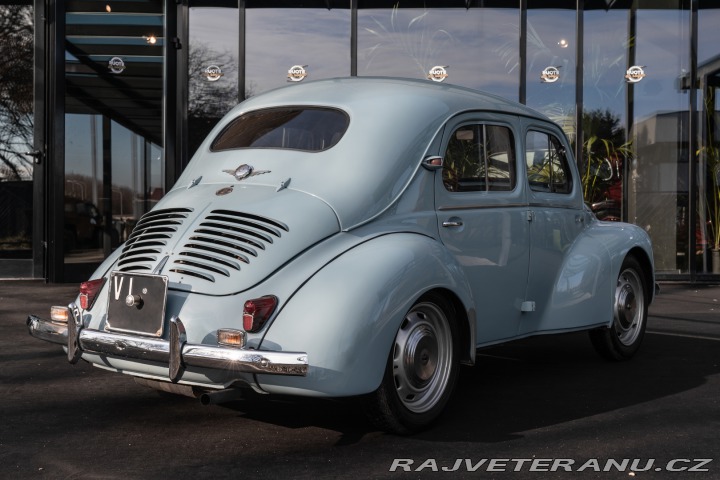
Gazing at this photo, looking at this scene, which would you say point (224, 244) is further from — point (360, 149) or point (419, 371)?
point (419, 371)

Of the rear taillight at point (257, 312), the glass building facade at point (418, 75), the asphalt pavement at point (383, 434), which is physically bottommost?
the asphalt pavement at point (383, 434)

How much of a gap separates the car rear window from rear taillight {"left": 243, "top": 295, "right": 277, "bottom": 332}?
1.18 metres

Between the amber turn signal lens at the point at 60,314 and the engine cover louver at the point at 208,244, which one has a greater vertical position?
the engine cover louver at the point at 208,244

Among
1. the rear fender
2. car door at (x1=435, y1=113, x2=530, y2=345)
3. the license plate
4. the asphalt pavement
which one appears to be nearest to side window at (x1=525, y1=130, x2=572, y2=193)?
car door at (x1=435, y1=113, x2=530, y2=345)

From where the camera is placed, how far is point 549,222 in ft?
18.6

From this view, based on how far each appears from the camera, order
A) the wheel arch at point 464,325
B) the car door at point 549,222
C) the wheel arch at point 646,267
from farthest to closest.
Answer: the wheel arch at point 646,267 < the car door at point 549,222 < the wheel arch at point 464,325

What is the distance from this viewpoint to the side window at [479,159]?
506 cm

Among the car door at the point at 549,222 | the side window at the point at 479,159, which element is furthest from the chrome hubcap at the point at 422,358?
the car door at the point at 549,222

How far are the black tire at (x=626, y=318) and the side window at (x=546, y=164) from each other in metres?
0.79

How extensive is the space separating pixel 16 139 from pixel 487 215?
8.64 metres

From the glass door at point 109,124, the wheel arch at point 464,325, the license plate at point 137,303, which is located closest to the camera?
the license plate at point 137,303

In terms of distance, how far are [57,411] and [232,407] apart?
3.11ft

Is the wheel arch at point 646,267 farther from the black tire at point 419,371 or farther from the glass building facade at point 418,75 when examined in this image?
the glass building facade at point 418,75

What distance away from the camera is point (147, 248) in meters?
4.40
